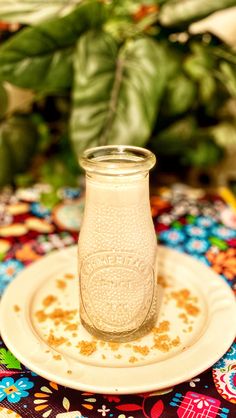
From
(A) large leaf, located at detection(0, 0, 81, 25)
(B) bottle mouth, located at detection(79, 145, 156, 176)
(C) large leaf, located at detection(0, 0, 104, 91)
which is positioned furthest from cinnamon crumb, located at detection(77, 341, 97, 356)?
(A) large leaf, located at detection(0, 0, 81, 25)

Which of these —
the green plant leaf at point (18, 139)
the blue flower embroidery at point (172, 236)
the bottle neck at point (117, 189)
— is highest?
the bottle neck at point (117, 189)

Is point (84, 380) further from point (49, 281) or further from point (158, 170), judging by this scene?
point (158, 170)

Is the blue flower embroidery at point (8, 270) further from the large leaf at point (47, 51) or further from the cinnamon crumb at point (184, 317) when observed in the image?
the large leaf at point (47, 51)

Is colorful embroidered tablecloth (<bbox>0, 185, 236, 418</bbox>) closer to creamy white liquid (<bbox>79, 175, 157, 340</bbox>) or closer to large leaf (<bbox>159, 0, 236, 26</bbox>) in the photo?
creamy white liquid (<bbox>79, 175, 157, 340</bbox>)

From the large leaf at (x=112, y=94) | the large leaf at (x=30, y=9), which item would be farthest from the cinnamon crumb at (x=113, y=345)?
the large leaf at (x=30, y=9)

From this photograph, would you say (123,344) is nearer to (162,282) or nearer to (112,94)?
(162,282)

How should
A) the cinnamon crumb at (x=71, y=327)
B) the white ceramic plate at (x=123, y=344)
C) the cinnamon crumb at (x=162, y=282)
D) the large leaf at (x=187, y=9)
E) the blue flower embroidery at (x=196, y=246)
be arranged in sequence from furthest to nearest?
the large leaf at (x=187, y=9), the blue flower embroidery at (x=196, y=246), the cinnamon crumb at (x=162, y=282), the cinnamon crumb at (x=71, y=327), the white ceramic plate at (x=123, y=344)

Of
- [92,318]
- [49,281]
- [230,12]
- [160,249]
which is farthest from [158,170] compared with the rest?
[92,318]
